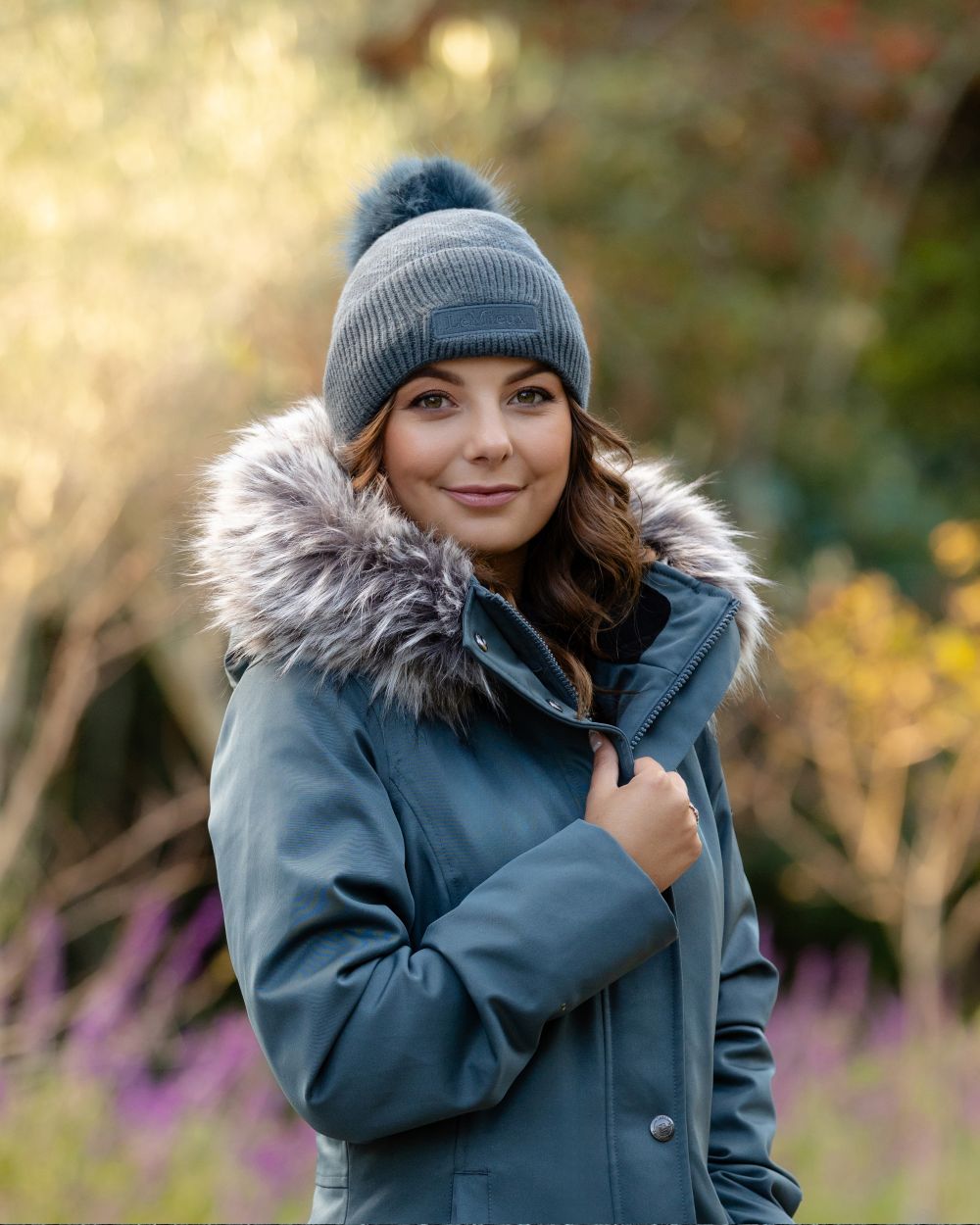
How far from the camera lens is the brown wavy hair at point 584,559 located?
186 cm

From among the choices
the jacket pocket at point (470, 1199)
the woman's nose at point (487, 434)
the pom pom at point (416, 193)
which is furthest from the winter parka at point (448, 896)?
the pom pom at point (416, 193)

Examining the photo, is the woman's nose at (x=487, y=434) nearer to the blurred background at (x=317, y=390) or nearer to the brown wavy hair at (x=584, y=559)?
the brown wavy hair at (x=584, y=559)

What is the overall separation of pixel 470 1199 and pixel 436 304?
102 centimetres

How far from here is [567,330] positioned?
1.79 meters

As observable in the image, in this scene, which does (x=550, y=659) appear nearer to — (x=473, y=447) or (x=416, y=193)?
(x=473, y=447)

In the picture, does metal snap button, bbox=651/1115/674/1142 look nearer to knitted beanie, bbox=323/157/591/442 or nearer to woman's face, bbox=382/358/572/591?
woman's face, bbox=382/358/572/591

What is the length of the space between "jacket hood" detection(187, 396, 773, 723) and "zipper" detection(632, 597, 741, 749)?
215 millimetres

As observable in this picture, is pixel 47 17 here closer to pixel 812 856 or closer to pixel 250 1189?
pixel 250 1189

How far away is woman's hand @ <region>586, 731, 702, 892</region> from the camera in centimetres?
152

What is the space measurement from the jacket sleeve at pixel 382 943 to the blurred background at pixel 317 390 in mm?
741

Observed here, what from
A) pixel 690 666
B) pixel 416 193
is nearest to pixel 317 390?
pixel 416 193

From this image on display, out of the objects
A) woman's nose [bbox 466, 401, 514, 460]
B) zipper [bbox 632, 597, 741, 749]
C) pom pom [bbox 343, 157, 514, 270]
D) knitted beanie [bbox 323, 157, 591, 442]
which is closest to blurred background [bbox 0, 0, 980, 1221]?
pom pom [bbox 343, 157, 514, 270]

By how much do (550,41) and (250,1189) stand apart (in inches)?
278

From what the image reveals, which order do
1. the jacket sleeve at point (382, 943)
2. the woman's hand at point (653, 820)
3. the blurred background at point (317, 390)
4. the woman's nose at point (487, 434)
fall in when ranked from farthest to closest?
the blurred background at point (317, 390), the woman's nose at point (487, 434), the woman's hand at point (653, 820), the jacket sleeve at point (382, 943)
